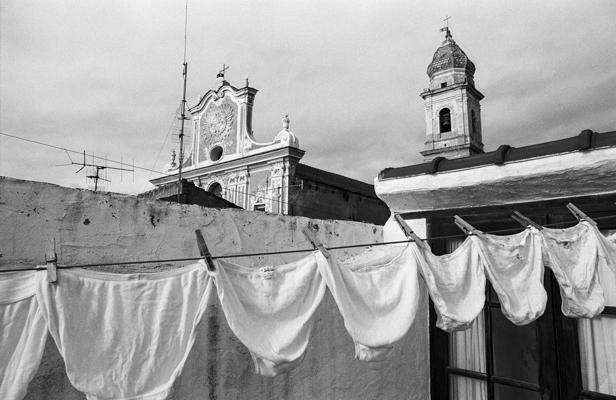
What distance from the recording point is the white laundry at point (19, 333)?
1393 mm

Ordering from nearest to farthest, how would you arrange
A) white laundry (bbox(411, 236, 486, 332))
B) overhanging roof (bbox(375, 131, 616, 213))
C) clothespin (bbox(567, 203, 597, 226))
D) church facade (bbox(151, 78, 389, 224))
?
white laundry (bbox(411, 236, 486, 332)) → clothespin (bbox(567, 203, 597, 226)) → overhanging roof (bbox(375, 131, 616, 213)) → church facade (bbox(151, 78, 389, 224))

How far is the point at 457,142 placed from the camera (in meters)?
23.4

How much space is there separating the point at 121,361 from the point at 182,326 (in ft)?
0.83

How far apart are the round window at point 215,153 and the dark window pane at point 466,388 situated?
18185mm

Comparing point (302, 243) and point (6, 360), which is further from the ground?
point (302, 243)

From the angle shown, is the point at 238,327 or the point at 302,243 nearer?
the point at 238,327

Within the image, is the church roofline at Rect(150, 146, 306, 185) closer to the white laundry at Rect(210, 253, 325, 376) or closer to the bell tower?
the bell tower

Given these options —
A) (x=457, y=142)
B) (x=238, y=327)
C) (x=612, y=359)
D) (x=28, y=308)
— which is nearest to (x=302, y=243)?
(x=238, y=327)

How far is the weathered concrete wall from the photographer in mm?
1934

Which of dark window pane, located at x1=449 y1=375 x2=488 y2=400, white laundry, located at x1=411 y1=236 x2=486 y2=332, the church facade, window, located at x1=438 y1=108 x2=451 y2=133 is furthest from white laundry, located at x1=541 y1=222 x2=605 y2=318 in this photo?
window, located at x1=438 y1=108 x2=451 y2=133

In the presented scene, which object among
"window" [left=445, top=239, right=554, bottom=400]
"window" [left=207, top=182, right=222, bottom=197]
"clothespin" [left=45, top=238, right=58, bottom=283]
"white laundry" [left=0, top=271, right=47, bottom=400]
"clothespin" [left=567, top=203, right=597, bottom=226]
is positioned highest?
"window" [left=207, top=182, right=222, bottom=197]

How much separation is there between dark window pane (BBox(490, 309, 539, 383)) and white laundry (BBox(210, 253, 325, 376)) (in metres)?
2.17

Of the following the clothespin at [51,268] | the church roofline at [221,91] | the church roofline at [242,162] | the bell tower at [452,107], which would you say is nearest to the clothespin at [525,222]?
the clothespin at [51,268]

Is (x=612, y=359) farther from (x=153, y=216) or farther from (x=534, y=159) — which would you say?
(x=153, y=216)
